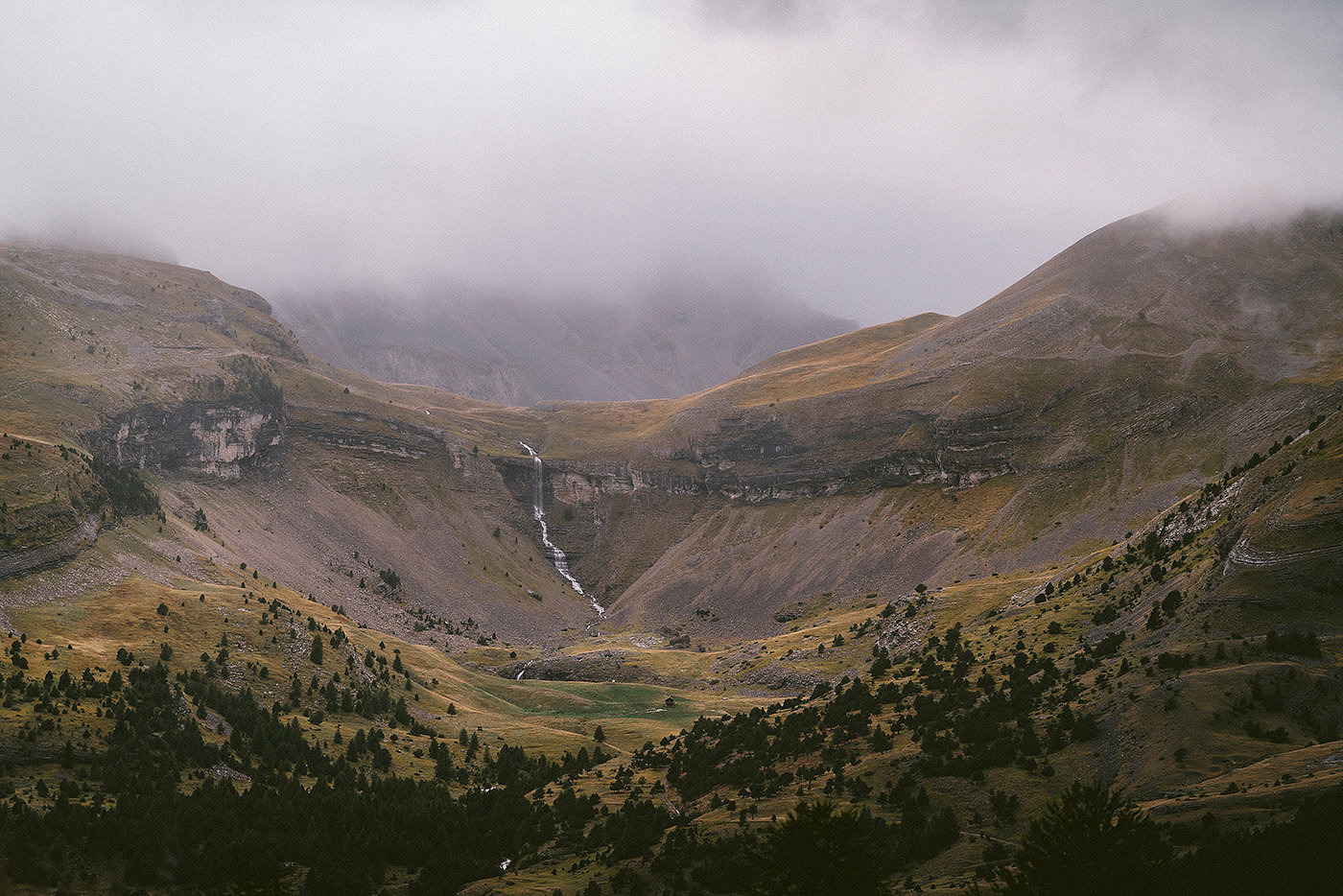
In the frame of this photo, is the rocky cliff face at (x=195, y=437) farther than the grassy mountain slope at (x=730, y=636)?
Yes

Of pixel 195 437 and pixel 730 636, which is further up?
pixel 195 437

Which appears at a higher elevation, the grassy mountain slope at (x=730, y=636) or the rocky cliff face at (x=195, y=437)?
the rocky cliff face at (x=195, y=437)

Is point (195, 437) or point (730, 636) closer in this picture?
point (730, 636)

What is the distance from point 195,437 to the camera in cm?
17750

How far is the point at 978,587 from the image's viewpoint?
10419 cm

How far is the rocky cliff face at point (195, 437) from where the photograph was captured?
522 feet

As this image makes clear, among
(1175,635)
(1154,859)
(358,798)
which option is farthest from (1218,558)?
(358,798)

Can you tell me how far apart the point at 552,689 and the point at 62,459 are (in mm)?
77047

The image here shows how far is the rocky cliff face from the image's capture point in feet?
522

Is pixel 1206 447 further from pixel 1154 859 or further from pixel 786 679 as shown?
pixel 1154 859

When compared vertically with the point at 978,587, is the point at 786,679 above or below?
below

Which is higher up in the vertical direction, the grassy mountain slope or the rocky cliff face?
the rocky cliff face

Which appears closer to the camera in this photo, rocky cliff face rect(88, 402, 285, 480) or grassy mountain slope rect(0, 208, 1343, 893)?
grassy mountain slope rect(0, 208, 1343, 893)

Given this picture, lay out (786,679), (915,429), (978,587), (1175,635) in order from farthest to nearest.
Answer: (915,429)
(786,679)
(978,587)
(1175,635)
